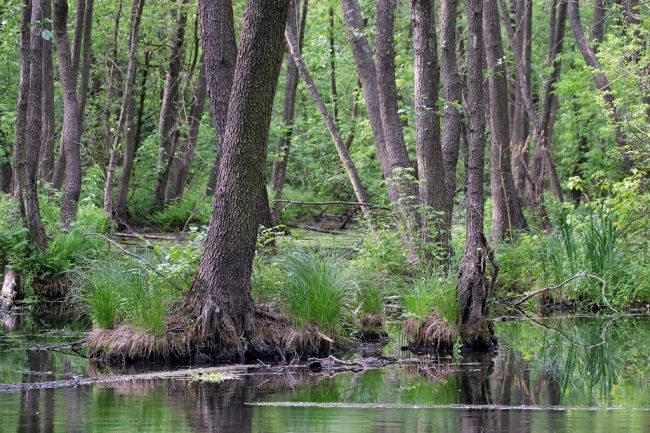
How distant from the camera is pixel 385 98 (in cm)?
1702

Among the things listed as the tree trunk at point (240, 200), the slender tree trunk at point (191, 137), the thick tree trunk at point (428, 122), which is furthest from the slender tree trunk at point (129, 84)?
the tree trunk at point (240, 200)

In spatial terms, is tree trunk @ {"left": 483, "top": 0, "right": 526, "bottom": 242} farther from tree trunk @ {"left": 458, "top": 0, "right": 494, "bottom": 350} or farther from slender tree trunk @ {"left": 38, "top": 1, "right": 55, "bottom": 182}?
slender tree trunk @ {"left": 38, "top": 1, "right": 55, "bottom": 182}

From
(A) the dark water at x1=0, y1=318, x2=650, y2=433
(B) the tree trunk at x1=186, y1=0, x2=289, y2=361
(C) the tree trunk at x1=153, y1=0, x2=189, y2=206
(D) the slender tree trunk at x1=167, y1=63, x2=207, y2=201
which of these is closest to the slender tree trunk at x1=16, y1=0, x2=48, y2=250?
(A) the dark water at x1=0, y1=318, x2=650, y2=433

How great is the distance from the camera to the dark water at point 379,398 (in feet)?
22.7

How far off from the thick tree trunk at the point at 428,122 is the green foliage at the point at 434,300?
3567 millimetres

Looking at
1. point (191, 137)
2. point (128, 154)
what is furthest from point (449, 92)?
point (191, 137)

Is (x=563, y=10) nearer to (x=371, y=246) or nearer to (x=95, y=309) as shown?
(x=371, y=246)

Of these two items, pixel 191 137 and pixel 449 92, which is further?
pixel 191 137

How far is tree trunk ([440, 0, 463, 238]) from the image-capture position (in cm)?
1584

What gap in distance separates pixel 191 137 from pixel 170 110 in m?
1.57

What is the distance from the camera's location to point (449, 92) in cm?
1573

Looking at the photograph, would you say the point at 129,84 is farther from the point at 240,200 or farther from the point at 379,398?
the point at 379,398

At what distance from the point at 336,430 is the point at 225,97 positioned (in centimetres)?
756

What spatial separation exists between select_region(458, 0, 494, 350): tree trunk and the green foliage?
0.11 m
